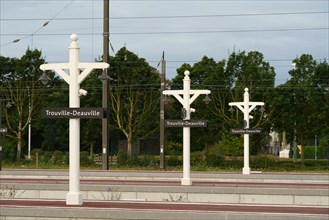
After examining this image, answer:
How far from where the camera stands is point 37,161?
46812 millimetres

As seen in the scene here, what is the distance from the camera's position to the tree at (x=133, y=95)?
175 ft

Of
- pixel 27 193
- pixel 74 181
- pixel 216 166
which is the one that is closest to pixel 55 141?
pixel 216 166

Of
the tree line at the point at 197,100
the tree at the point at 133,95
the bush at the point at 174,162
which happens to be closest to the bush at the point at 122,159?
the bush at the point at 174,162

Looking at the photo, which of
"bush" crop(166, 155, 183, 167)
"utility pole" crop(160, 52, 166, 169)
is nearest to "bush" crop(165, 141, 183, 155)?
"bush" crop(166, 155, 183, 167)

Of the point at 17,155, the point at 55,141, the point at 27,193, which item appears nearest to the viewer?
the point at 27,193

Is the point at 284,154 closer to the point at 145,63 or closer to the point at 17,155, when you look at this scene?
the point at 145,63

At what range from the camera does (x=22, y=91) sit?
5406 centimetres

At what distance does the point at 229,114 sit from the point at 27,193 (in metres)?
27.9

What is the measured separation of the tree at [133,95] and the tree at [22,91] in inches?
239

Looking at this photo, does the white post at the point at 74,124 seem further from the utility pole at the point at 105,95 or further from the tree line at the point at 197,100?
the tree line at the point at 197,100

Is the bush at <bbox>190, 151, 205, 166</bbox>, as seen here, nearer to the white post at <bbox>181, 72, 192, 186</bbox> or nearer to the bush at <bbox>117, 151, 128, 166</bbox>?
the bush at <bbox>117, 151, 128, 166</bbox>

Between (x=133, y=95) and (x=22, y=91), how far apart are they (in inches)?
336

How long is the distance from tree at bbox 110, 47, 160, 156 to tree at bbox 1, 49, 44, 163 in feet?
19.9

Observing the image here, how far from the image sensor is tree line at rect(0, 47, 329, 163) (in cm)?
4684
